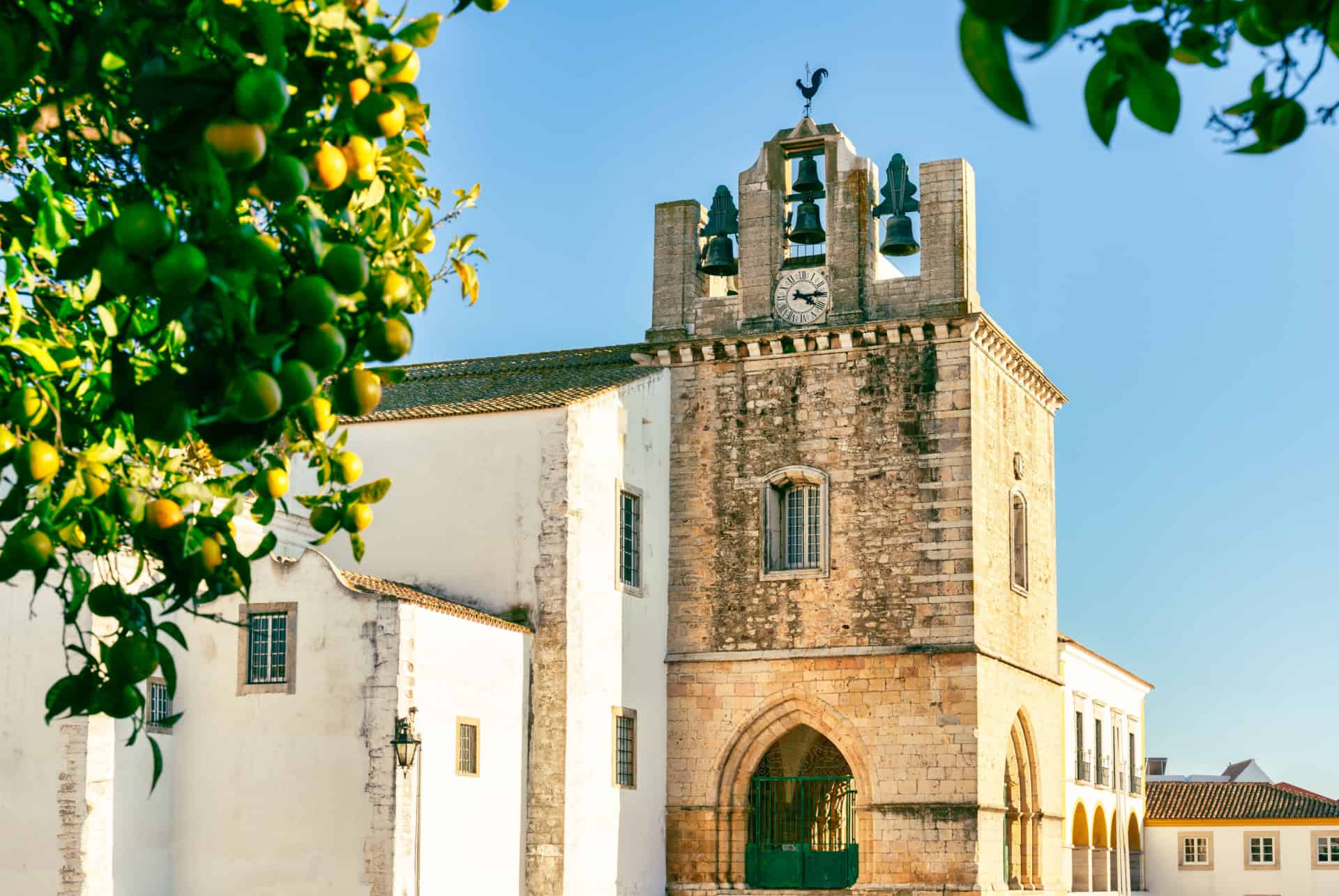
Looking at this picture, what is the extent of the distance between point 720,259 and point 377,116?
21211 millimetres

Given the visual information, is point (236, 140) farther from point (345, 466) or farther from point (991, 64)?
point (345, 466)

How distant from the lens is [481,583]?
2130cm

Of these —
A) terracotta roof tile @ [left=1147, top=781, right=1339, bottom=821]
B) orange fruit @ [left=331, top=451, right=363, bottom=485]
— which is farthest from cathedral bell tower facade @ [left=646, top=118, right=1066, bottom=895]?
terracotta roof tile @ [left=1147, top=781, right=1339, bottom=821]

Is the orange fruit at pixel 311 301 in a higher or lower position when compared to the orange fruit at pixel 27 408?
higher

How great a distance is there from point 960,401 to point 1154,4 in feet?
66.8

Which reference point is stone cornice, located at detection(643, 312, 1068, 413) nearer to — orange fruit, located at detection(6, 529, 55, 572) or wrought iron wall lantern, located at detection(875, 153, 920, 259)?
wrought iron wall lantern, located at detection(875, 153, 920, 259)

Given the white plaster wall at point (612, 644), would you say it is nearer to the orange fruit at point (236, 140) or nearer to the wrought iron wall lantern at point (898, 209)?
the wrought iron wall lantern at point (898, 209)

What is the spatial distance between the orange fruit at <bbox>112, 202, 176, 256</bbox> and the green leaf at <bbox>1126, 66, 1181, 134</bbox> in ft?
5.14

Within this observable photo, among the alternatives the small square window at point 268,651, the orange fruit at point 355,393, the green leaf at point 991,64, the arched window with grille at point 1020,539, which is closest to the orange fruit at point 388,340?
the orange fruit at point 355,393

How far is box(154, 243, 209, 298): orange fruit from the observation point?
2.91 m

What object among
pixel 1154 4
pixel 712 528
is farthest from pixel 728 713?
pixel 1154 4

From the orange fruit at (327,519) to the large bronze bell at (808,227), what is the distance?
19.9 meters

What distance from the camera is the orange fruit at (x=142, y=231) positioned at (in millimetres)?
2887

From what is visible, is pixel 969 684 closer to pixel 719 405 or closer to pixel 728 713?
pixel 728 713
